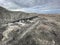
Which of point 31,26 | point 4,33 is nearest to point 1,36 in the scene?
point 4,33

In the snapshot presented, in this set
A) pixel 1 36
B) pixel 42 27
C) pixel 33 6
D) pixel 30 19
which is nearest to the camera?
pixel 1 36

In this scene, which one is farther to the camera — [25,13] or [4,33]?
[25,13]

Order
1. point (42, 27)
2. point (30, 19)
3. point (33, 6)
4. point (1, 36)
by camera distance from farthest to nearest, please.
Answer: point (33, 6) → point (30, 19) → point (42, 27) → point (1, 36)

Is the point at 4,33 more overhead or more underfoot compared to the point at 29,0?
more underfoot

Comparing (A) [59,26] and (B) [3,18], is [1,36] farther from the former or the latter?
(A) [59,26]
